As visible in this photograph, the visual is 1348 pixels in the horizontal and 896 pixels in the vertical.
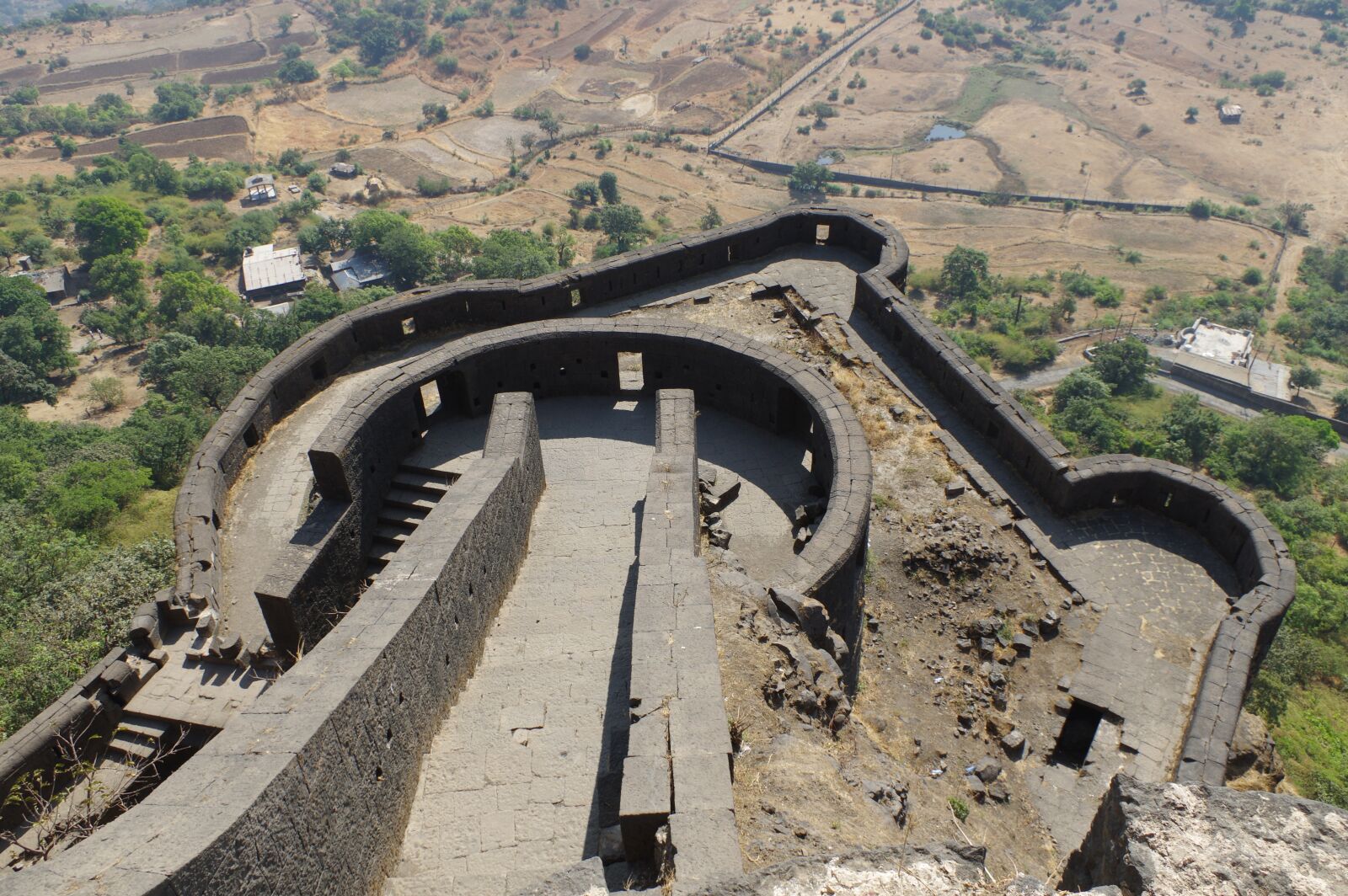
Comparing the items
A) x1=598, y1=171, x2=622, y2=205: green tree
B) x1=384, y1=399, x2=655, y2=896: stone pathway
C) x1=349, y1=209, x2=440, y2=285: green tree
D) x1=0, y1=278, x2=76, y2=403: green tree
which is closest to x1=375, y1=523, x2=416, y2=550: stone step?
x1=384, y1=399, x2=655, y2=896: stone pathway

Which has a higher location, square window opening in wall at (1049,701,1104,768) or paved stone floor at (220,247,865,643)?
paved stone floor at (220,247,865,643)

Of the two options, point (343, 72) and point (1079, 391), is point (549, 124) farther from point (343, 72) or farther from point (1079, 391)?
point (1079, 391)

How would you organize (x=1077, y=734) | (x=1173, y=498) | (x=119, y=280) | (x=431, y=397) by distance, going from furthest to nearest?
(x=119, y=280)
(x=431, y=397)
(x=1173, y=498)
(x=1077, y=734)

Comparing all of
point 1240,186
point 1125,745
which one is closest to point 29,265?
point 1125,745

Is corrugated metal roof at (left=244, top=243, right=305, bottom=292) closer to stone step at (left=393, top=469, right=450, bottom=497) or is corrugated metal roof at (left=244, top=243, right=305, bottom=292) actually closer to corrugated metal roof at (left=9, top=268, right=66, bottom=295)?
corrugated metal roof at (left=9, top=268, right=66, bottom=295)

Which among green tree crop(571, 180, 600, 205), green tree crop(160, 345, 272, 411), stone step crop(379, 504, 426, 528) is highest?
green tree crop(571, 180, 600, 205)

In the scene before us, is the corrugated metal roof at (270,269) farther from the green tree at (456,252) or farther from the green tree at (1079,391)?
the green tree at (1079,391)

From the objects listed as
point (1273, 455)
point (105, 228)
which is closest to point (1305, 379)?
point (1273, 455)
